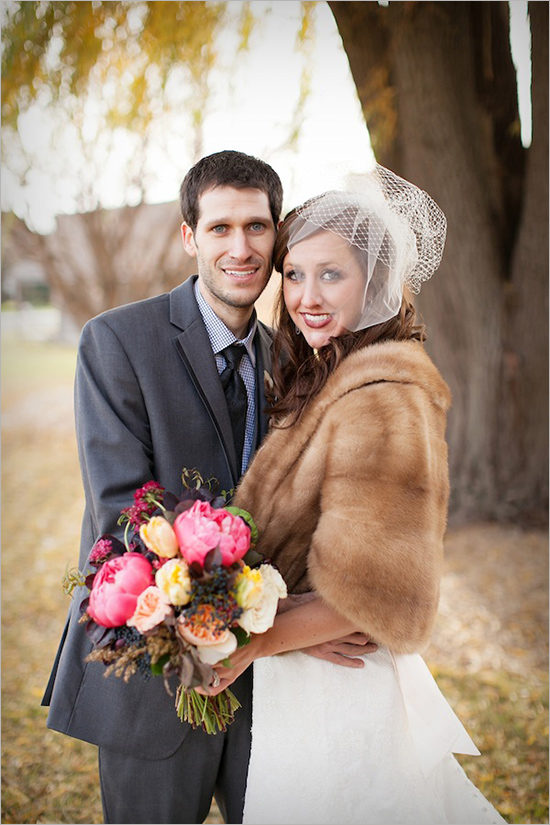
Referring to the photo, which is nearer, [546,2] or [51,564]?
[546,2]

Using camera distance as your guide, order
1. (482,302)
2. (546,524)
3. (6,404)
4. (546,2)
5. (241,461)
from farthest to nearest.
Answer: (6,404) < (546,524) < (482,302) < (546,2) < (241,461)

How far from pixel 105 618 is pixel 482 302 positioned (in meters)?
5.14

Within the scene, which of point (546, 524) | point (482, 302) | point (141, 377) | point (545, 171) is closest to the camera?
point (141, 377)

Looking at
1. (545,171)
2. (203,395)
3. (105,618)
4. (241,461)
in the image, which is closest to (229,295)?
(203,395)

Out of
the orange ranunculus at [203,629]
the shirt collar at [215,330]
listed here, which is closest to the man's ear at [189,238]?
the shirt collar at [215,330]

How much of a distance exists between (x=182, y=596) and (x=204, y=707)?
0.53m

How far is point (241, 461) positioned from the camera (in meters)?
2.44

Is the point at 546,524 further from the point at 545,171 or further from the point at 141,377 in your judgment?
the point at 141,377

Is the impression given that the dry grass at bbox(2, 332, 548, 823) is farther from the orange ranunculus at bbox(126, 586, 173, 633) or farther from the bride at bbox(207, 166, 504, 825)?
the bride at bbox(207, 166, 504, 825)

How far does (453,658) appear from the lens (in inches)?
210

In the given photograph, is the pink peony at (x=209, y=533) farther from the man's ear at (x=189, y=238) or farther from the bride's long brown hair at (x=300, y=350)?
the man's ear at (x=189, y=238)

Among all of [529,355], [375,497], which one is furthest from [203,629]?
[529,355]

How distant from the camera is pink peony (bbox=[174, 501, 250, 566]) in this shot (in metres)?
1.62

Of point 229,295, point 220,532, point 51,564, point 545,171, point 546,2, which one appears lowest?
point 51,564
